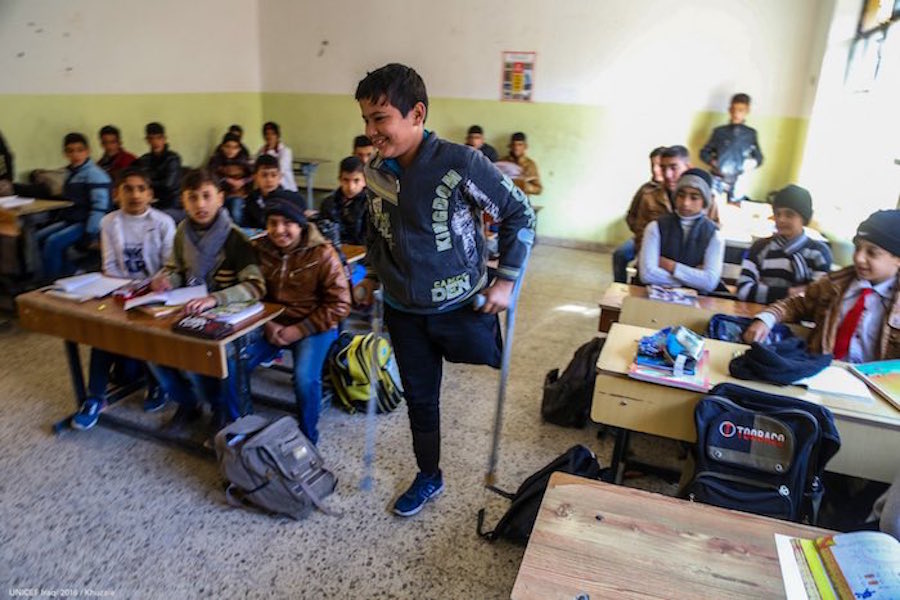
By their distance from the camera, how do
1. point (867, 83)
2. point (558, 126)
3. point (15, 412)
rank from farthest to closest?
point (558, 126), point (867, 83), point (15, 412)

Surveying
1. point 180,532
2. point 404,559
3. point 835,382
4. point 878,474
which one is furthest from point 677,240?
point 180,532

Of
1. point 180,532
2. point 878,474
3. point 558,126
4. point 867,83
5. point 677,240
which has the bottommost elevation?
point 180,532

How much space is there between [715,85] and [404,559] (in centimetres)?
565

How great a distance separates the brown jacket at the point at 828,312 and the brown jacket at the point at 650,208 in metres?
1.66

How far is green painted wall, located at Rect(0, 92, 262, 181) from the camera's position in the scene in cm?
497

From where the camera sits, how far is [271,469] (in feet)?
7.05

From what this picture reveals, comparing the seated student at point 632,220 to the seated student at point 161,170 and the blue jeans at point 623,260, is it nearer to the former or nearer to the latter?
the blue jeans at point 623,260

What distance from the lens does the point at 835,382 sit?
193 centimetres

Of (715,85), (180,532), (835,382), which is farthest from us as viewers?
Result: (715,85)

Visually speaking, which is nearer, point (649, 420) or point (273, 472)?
point (649, 420)

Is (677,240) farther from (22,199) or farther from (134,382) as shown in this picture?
(22,199)

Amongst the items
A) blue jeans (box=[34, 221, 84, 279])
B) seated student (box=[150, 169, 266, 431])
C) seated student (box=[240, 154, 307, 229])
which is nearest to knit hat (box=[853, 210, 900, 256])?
seated student (box=[150, 169, 266, 431])

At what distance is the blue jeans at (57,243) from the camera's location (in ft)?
13.6

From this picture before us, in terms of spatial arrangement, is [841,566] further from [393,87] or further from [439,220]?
[393,87]
